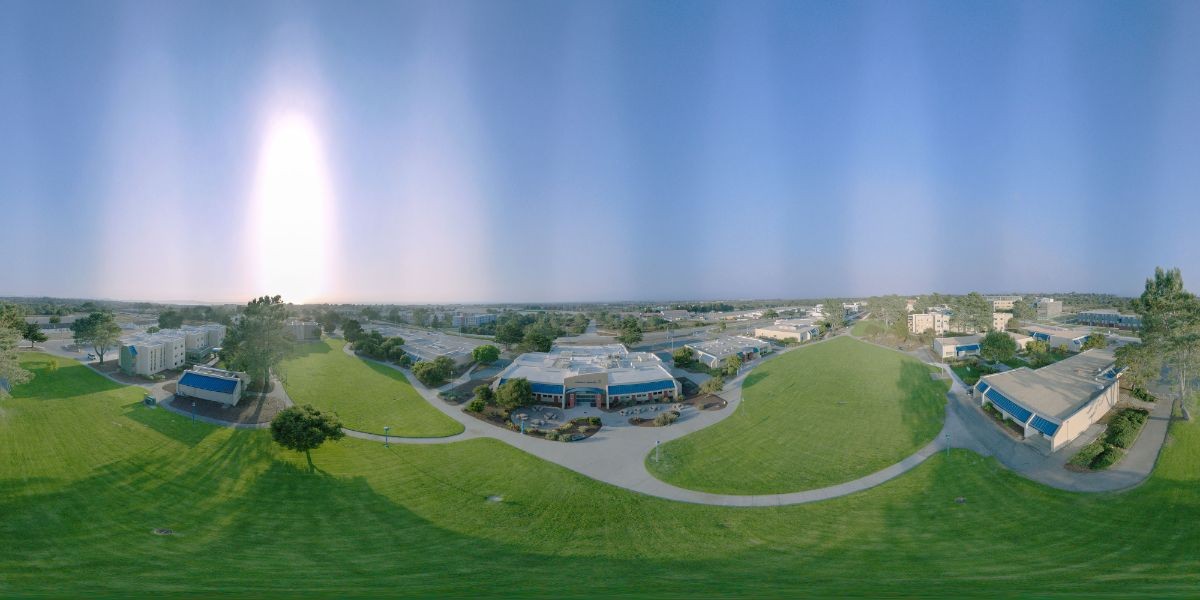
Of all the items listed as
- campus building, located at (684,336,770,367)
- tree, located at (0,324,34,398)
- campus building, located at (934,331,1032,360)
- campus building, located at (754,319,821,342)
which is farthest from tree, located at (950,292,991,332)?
tree, located at (0,324,34,398)

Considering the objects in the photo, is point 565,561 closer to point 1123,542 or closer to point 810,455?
point 810,455

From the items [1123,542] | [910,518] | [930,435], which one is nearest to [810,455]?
[910,518]

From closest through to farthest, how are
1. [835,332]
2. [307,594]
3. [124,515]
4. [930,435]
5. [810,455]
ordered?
[307,594]
[124,515]
[810,455]
[930,435]
[835,332]

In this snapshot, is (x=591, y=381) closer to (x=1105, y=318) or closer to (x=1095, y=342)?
(x=1095, y=342)

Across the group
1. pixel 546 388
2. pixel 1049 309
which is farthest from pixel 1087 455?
pixel 1049 309

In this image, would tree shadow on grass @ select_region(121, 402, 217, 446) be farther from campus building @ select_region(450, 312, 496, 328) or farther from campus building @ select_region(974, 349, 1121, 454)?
campus building @ select_region(450, 312, 496, 328)

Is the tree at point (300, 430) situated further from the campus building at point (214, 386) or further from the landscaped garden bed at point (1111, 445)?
the landscaped garden bed at point (1111, 445)
